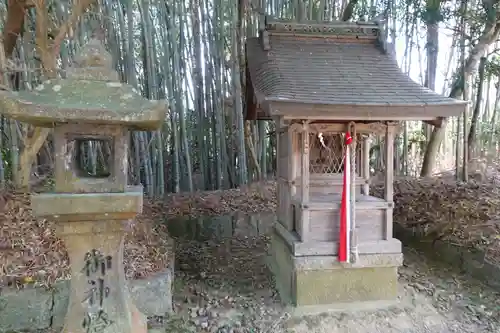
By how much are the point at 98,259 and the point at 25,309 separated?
1.18 metres

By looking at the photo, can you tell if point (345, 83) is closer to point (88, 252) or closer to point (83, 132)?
point (83, 132)

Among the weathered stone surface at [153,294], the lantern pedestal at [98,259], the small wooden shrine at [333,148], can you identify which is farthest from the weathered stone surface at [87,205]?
the small wooden shrine at [333,148]

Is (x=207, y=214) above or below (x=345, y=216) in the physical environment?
below

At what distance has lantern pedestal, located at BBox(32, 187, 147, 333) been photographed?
248 cm

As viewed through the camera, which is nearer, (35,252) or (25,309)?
(25,309)

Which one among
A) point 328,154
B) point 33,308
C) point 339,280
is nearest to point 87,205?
point 33,308

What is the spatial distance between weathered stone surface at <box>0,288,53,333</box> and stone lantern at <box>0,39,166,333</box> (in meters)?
0.81

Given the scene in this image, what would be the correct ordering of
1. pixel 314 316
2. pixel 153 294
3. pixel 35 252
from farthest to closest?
pixel 314 316, pixel 153 294, pixel 35 252

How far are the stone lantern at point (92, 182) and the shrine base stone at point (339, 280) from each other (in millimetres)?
1865

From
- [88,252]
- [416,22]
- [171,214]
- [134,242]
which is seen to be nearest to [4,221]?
[134,242]

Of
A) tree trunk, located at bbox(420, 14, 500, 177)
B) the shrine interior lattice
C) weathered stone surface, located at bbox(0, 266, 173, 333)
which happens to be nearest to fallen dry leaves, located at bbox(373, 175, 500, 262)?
tree trunk, located at bbox(420, 14, 500, 177)

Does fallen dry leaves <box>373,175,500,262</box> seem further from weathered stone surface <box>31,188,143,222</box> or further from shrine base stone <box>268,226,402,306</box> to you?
weathered stone surface <box>31,188,143,222</box>

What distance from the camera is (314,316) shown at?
12.8 ft

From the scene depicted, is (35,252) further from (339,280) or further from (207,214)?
(207,214)
